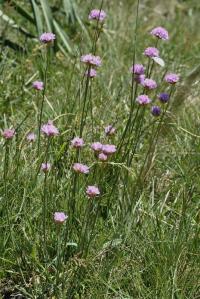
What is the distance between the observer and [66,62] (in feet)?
10.9

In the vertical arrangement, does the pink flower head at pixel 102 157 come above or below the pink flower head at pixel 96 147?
below

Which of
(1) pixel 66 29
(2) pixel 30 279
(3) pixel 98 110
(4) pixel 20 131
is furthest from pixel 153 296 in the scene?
(1) pixel 66 29

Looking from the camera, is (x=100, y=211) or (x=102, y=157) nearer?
(x=102, y=157)

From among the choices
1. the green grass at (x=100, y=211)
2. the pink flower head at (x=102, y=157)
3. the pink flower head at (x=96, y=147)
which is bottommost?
the green grass at (x=100, y=211)

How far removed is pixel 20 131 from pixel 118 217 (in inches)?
21.4

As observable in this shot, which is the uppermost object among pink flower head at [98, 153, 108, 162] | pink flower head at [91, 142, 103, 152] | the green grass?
pink flower head at [91, 142, 103, 152]

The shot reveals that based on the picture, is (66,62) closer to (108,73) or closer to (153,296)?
(108,73)

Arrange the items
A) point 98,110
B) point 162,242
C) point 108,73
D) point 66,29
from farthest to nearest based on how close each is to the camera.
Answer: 1. point 66,29
2. point 108,73
3. point 98,110
4. point 162,242

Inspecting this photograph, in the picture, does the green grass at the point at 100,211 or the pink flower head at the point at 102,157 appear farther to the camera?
the green grass at the point at 100,211

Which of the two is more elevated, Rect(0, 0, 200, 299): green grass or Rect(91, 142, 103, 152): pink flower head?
Rect(91, 142, 103, 152): pink flower head

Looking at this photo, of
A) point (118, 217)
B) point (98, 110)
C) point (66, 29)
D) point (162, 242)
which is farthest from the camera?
point (66, 29)

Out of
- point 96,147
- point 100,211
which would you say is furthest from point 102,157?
point 100,211

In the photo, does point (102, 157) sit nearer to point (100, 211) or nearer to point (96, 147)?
point (96, 147)

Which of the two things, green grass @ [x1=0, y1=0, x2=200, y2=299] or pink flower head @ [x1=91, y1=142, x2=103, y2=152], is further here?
green grass @ [x1=0, y1=0, x2=200, y2=299]
